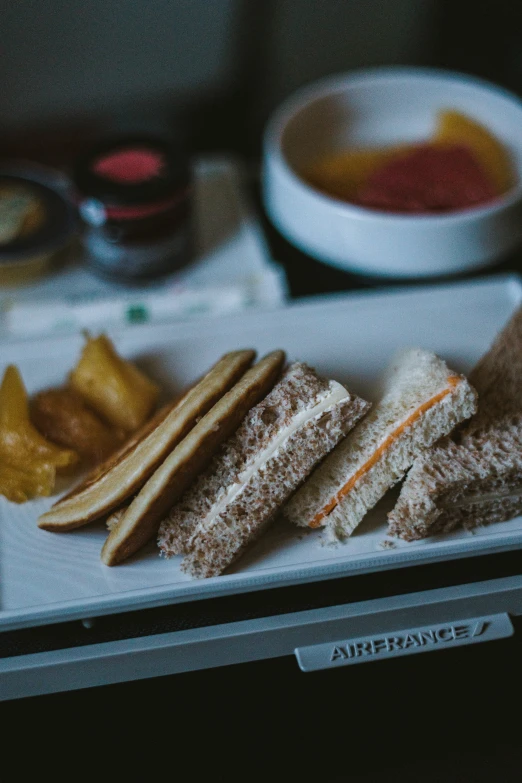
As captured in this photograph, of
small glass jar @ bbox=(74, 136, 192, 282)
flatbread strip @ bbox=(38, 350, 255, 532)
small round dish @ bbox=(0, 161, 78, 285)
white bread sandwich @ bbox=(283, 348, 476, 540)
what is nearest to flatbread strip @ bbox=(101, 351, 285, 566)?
flatbread strip @ bbox=(38, 350, 255, 532)

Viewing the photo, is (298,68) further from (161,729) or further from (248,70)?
(161,729)

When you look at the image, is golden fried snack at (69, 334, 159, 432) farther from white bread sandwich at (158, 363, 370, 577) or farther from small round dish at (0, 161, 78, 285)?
small round dish at (0, 161, 78, 285)

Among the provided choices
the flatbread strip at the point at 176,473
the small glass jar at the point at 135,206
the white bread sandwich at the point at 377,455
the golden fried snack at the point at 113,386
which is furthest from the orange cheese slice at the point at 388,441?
the small glass jar at the point at 135,206

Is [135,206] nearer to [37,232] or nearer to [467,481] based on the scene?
[37,232]

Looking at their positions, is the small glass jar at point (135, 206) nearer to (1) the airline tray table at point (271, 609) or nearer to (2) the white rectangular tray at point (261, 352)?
(2) the white rectangular tray at point (261, 352)

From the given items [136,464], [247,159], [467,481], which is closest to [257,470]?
[136,464]

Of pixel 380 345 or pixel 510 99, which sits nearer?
pixel 380 345

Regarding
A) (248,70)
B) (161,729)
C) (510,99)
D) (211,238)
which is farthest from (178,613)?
(248,70)
